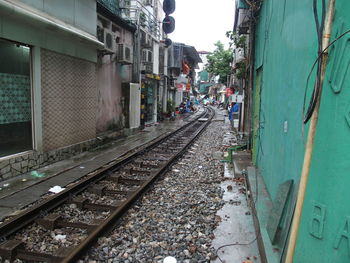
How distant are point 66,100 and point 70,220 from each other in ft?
16.4

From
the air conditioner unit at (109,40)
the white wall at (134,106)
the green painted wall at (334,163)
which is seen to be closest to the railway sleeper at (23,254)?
the green painted wall at (334,163)

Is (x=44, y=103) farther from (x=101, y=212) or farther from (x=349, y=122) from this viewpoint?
(x=349, y=122)

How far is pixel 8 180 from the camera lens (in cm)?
630

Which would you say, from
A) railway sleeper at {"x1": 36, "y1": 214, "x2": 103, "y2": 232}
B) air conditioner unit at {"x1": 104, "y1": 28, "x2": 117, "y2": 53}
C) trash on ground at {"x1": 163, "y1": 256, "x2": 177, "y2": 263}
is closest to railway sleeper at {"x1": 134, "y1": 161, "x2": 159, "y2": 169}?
railway sleeper at {"x1": 36, "y1": 214, "x2": 103, "y2": 232}

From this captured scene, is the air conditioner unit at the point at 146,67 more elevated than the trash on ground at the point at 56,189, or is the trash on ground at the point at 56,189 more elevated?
the air conditioner unit at the point at 146,67

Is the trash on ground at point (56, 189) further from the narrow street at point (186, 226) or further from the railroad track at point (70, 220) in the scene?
the narrow street at point (186, 226)

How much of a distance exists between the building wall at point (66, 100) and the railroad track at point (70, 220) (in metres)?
2.35

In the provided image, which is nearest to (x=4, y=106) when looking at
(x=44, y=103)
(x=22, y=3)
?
(x=44, y=103)

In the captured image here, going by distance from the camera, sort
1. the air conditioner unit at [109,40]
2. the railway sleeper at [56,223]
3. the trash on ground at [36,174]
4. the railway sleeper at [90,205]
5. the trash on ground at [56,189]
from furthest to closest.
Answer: the air conditioner unit at [109,40] < the trash on ground at [36,174] < the trash on ground at [56,189] < the railway sleeper at [90,205] < the railway sleeper at [56,223]

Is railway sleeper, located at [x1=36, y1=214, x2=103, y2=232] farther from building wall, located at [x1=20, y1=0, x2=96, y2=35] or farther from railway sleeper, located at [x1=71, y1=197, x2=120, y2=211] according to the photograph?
building wall, located at [x1=20, y1=0, x2=96, y2=35]

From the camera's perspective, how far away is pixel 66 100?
859cm

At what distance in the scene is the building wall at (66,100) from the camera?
776cm

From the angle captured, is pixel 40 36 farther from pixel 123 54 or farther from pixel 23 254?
pixel 23 254

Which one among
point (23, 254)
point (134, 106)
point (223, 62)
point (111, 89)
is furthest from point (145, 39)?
point (223, 62)
